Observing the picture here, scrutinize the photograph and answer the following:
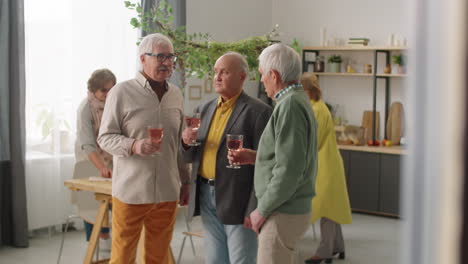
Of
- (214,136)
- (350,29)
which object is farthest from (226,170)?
(350,29)

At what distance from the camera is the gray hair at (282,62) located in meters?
2.39

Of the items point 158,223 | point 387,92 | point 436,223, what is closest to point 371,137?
point 387,92

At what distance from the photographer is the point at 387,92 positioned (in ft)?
23.1

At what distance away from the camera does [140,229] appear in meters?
2.93

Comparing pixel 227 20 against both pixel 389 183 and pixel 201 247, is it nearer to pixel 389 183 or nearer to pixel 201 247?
pixel 389 183

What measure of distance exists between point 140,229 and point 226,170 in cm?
57

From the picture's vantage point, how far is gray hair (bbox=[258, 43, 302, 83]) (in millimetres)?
2387

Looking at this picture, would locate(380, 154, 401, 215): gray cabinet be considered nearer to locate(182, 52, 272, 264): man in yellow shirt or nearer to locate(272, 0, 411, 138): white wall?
locate(272, 0, 411, 138): white wall

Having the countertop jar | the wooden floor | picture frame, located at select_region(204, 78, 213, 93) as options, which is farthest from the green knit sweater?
the countertop jar

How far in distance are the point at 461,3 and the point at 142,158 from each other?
2.37m

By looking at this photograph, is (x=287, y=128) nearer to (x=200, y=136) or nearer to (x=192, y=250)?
(x=200, y=136)

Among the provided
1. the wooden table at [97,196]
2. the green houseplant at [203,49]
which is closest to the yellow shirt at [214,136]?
the green houseplant at [203,49]

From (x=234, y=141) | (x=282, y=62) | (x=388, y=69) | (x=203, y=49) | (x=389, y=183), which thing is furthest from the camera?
(x=388, y=69)

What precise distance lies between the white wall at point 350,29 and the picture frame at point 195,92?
1.53 meters
